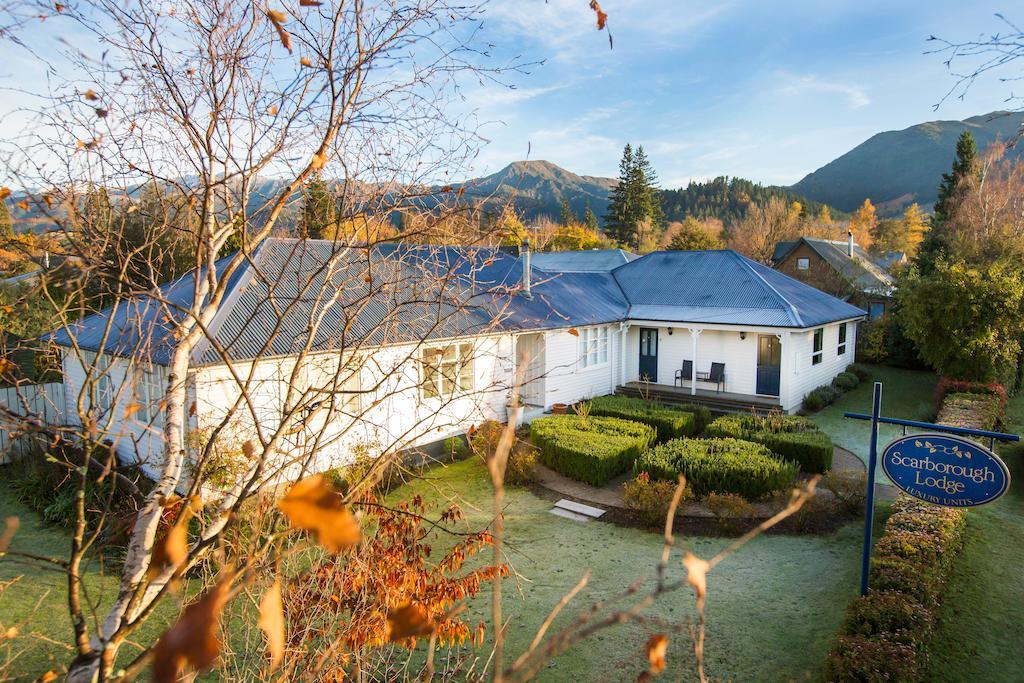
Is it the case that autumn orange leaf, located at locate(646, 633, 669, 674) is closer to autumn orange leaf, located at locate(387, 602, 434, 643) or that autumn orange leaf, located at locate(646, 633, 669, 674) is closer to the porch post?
autumn orange leaf, located at locate(387, 602, 434, 643)

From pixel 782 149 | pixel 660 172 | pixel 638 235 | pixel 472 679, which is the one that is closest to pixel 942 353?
pixel 782 149

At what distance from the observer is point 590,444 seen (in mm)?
12617

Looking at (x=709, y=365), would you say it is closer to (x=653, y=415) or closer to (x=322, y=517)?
(x=653, y=415)

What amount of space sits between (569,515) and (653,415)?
5.06 meters

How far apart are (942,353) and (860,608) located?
14.7 metres

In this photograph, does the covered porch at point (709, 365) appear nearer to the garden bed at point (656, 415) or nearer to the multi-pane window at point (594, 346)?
the multi-pane window at point (594, 346)

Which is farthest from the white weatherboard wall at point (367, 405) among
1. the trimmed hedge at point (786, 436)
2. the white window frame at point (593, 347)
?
the trimmed hedge at point (786, 436)

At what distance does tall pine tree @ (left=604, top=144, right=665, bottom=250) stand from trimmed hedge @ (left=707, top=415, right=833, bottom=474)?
44257 millimetres

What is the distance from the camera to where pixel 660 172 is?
205 ft

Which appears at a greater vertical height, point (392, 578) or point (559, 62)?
point (559, 62)

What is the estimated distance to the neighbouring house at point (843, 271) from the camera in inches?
1158

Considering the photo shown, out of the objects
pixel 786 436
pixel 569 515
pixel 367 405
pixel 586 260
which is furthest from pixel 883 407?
pixel 586 260

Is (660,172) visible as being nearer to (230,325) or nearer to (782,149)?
(782,149)

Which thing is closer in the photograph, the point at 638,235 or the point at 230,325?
the point at 230,325
